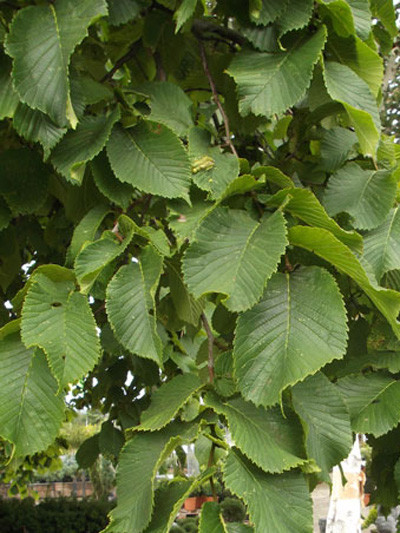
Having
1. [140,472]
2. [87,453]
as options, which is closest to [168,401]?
[140,472]

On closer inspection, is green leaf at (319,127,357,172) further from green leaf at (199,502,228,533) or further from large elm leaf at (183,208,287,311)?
green leaf at (199,502,228,533)

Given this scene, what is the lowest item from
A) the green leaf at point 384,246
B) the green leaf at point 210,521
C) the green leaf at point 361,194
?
the green leaf at point 210,521

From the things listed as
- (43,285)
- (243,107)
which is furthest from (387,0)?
(43,285)

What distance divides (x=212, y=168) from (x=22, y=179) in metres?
0.36

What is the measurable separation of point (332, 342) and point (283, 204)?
20 centimetres

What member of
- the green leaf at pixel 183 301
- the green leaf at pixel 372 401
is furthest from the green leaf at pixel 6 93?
the green leaf at pixel 372 401

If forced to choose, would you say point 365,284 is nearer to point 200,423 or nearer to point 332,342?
point 332,342

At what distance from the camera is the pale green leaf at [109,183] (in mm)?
942

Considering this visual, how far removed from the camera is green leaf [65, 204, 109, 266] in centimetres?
90

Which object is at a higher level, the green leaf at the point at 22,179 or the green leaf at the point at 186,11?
the green leaf at the point at 186,11

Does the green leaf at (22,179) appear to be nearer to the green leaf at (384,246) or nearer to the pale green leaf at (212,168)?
the pale green leaf at (212,168)

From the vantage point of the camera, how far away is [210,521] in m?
0.70

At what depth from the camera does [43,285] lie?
0.79 meters

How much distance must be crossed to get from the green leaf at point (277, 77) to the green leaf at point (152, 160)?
13 cm
